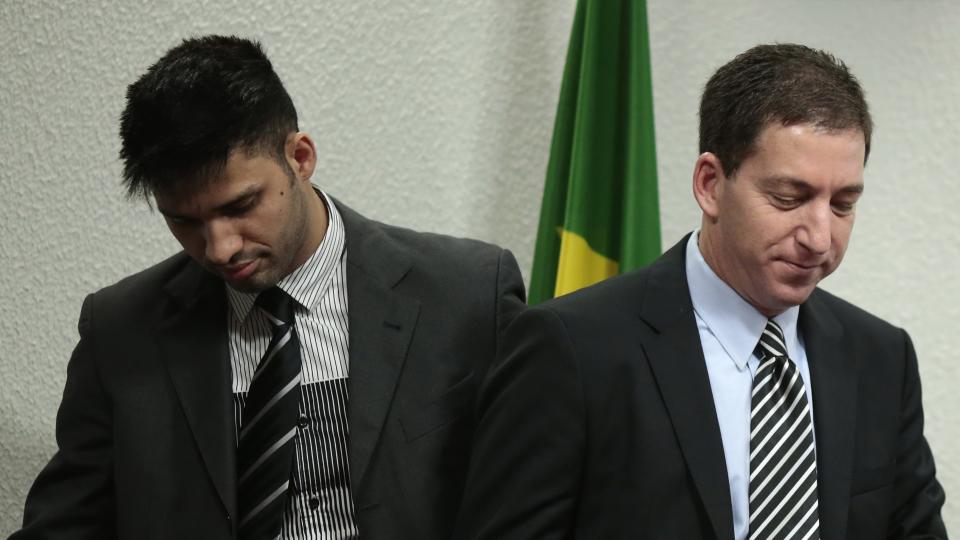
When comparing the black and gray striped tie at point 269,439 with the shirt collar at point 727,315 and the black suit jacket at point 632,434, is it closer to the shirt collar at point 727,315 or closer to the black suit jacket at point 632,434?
the black suit jacket at point 632,434

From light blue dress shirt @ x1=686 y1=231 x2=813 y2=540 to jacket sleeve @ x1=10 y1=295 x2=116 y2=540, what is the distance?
0.82 metres

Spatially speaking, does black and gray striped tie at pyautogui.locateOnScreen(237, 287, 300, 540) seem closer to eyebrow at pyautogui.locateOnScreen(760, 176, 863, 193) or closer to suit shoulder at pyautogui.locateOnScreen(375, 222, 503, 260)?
suit shoulder at pyautogui.locateOnScreen(375, 222, 503, 260)

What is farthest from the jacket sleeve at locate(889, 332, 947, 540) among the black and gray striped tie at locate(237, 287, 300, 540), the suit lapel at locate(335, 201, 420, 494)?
the black and gray striped tie at locate(237, 287, 300, 540)

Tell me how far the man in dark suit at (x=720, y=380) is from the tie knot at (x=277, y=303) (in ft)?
1.01

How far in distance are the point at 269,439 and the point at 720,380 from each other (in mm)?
602

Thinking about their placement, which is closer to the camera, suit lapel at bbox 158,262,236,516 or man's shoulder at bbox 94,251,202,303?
suit lapel at bbox 158,262,236,516

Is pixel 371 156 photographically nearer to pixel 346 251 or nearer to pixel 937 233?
pixel 346 251

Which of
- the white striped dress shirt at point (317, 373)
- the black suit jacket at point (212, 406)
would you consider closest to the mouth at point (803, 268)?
the black suit jacket at point (212, 406)

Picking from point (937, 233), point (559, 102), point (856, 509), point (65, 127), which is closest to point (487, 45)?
point (559, 102)

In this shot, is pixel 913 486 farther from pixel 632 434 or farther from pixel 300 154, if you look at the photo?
pixel 300 154

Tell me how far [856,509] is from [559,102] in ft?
3.71

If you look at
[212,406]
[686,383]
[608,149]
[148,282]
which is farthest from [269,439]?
[608,149]

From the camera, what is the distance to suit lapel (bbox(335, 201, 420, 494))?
175cm

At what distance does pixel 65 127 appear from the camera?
2.40 metres
